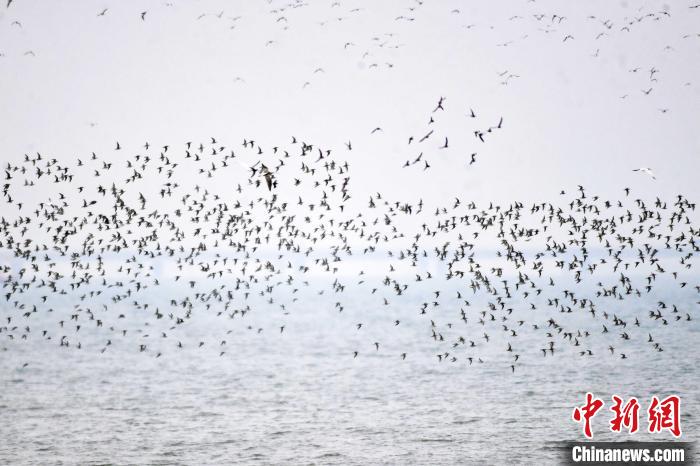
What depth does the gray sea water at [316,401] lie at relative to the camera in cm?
5012

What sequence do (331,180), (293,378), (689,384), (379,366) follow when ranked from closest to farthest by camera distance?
1. (331,180)
2. (689,384)
3. (293,378)
4. (379,366)

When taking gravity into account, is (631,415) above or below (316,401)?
below

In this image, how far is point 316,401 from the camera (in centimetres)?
6675

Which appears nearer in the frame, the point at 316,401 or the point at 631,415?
the point at 631,415

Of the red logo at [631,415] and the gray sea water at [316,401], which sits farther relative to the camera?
the red logo at [631,415]

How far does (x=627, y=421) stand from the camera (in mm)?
55562

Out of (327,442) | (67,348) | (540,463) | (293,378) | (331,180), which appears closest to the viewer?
(331,180)

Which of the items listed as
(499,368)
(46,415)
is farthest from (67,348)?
(499,368)

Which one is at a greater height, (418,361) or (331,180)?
(331,180)

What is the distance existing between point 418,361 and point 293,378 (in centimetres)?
1917

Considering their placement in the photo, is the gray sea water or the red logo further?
the red logo

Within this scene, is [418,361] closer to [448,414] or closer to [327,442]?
[448,414]

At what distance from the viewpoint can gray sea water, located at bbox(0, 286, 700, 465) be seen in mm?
50125

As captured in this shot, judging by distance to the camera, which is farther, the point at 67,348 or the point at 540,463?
the point at 67,348
